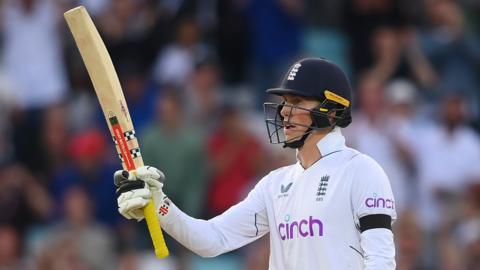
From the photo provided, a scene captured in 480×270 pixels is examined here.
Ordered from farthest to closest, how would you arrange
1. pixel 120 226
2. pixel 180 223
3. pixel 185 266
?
pixel 120 226 < pixel 185 266 < pixel 180 223

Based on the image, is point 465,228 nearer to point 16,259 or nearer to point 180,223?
point 16,259

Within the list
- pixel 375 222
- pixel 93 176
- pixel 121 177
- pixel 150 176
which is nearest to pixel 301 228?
pixel 375 222

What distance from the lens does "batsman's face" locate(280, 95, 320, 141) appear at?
7047 mm

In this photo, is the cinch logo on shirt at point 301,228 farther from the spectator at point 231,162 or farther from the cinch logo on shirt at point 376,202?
the spectator at point 231,162

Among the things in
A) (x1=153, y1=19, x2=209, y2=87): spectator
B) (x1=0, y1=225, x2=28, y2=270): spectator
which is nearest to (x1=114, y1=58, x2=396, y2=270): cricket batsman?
(x1=0, y1=225, x2=28, y2=270): spectator

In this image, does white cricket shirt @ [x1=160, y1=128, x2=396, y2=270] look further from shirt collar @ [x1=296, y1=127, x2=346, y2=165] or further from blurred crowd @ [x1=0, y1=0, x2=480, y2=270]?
blurred crowd @ [x1=0, y1=0, x2=480, y2=270]

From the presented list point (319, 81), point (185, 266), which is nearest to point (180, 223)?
point (319, 81)

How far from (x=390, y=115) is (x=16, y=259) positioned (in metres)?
3.88

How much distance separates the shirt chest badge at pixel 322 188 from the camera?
689 centimetres

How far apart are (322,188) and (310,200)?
0.30 feet

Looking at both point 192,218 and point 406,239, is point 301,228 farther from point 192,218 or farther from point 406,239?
point 406,239

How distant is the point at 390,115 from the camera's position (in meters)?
12.4

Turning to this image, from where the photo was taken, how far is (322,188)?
692cm

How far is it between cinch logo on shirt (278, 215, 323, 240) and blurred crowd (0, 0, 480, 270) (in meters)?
4.08
